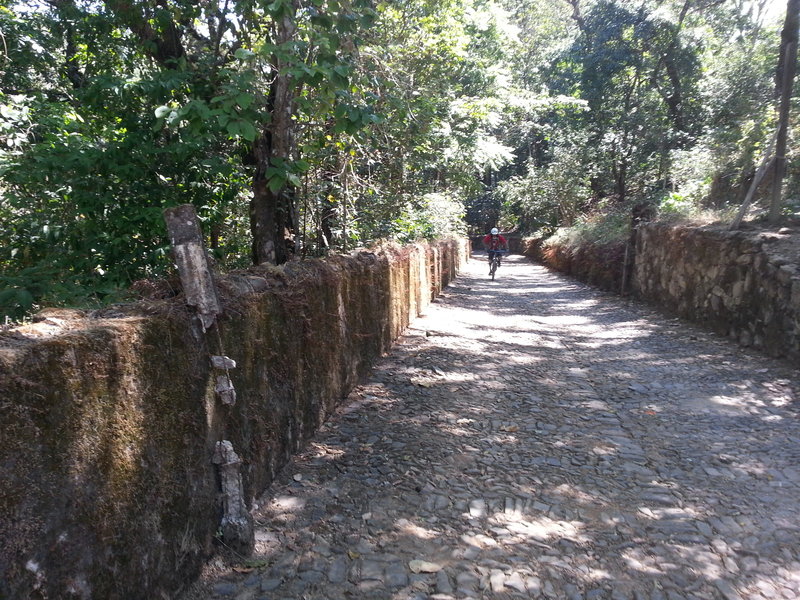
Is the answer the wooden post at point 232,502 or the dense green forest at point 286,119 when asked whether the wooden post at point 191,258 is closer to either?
the wooden post at point 232,502

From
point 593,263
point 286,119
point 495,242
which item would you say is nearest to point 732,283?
point 286,119

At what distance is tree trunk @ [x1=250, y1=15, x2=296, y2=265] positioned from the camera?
7078 millimetres

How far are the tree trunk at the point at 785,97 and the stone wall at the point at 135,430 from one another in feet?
29.3

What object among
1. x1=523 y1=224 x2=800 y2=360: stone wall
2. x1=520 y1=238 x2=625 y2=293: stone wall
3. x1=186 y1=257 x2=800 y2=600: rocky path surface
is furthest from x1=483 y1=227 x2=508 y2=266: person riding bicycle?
x1=186 y1=257 x2=800 y2=600: rocky path surface

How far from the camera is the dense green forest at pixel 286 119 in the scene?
5707 mm

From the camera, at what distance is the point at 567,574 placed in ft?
11.1

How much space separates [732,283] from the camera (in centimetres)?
946

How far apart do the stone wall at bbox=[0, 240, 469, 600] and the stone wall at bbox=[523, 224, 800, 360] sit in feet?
21.9

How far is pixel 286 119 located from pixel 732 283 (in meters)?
7.54

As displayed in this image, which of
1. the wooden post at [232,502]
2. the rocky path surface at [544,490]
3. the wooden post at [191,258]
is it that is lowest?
the rocky path surface at [544,490]

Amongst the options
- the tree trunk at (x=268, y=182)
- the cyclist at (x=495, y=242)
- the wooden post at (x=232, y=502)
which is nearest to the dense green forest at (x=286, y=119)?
the tree trunk at (x=268, y=182)

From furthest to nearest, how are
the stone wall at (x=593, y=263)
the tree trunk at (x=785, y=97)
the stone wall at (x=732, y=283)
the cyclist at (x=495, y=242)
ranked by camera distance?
the cyclist at (x=495, y=242), the stone wall at (x=593, y=263), the tree trunk at (x=785, y=97), the stone wall at (x=732, y=283)

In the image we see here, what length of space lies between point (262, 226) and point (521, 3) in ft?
123

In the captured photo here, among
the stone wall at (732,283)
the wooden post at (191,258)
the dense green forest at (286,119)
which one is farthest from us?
the stone wall at (732,283)
